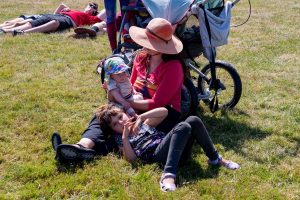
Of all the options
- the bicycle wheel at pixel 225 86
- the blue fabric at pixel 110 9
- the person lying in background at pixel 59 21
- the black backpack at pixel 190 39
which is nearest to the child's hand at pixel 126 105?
the black backpack at pixel 190 39

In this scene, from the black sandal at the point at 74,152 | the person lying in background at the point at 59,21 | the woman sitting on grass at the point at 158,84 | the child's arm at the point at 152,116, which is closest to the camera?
the black sandal at the point at 74,152

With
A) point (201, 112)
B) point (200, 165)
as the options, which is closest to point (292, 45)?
point (201, 112)

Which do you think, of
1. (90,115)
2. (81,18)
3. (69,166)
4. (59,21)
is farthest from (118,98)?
(81,18)

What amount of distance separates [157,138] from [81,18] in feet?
20.6

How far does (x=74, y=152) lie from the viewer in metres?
3.64

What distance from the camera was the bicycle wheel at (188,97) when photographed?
14.1 feet

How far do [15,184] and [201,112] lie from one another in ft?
7.75

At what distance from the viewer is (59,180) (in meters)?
3.48

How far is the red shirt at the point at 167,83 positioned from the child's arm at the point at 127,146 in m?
0.35

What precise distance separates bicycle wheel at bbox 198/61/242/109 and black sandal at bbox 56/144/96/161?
5.28ft

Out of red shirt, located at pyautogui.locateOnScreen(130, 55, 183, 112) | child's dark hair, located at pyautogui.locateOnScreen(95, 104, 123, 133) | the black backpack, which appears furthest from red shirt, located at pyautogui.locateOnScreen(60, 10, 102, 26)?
child's dark hair, located at pyautogui.locateOnScreen(95, 104, 123, 133)

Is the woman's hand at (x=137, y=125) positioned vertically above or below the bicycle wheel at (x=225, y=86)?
above

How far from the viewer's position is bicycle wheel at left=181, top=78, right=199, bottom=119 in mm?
4309

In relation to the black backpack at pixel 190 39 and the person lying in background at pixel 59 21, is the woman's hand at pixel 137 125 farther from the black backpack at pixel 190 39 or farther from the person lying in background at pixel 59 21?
the person lying in background at pixel 59 21
